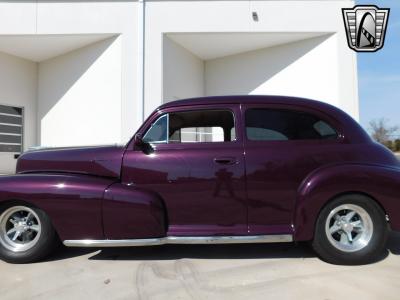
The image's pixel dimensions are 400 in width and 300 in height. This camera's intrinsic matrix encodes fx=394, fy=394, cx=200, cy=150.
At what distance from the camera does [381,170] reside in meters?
4.07

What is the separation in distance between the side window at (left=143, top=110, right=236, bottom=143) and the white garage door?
11.0 metres

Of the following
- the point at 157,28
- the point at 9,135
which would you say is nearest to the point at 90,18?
the point at 157,28

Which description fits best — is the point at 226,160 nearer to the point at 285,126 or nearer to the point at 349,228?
the point at 285,126

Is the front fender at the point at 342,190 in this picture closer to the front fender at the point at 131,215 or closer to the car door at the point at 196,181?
the car door at the point at 196,181

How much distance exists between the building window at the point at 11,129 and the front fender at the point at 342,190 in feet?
40.6

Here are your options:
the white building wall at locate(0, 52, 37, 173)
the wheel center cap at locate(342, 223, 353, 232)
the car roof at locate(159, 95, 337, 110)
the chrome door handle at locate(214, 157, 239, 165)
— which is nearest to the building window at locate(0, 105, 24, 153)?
the white building wall at locate(0, 52, 37, 173)

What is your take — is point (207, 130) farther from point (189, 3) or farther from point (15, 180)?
point (189, 3)

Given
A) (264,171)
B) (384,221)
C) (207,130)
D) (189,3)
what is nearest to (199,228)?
(264,171)

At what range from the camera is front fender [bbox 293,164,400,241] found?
398 centimetres

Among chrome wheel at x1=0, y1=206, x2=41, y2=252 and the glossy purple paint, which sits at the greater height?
the glossy purple paint

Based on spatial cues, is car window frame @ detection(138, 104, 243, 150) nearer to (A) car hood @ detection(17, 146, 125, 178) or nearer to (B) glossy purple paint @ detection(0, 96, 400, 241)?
(B) glossy purple paint @ detection(0, 96, 400, 241)

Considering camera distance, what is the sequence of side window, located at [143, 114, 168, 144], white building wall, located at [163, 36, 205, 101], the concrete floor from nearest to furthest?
1. the concrete floor
2. side window, located at [143, 114, 168, 144]
3. white building wall, located at [163, 36, 205, 101]

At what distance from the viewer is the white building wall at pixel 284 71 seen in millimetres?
12539

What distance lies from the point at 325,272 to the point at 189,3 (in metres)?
10.3
